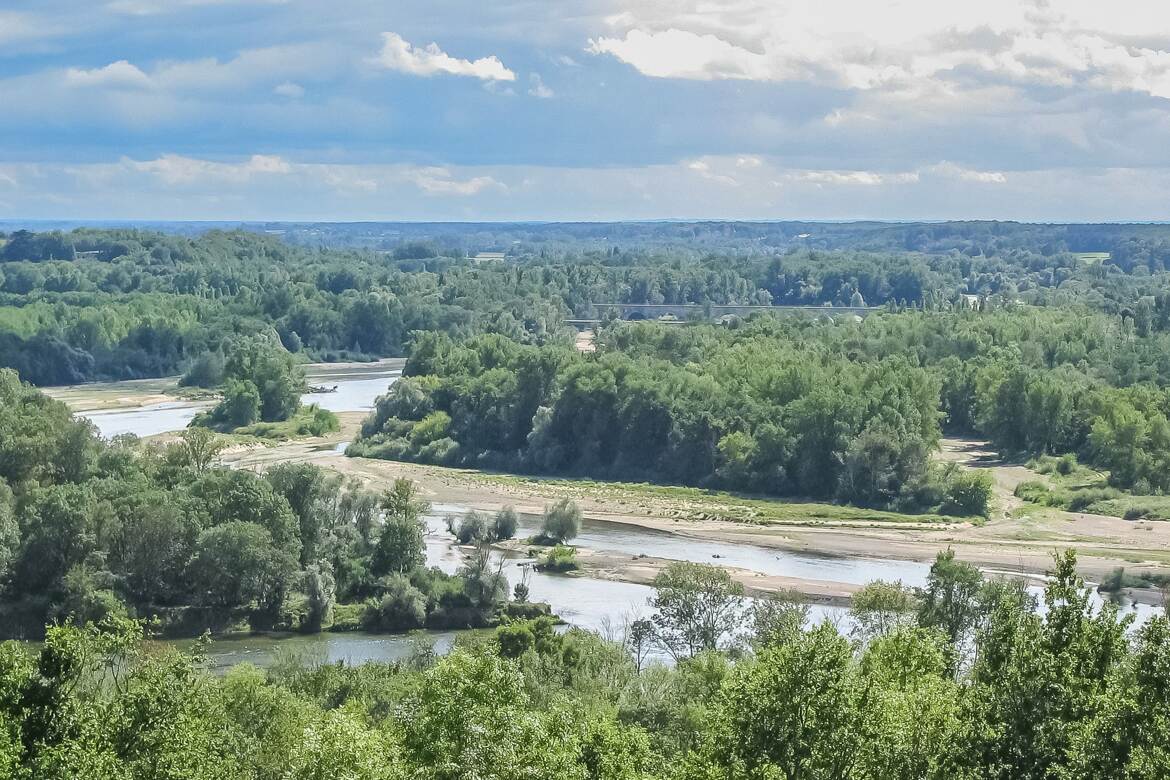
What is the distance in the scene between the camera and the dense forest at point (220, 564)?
58.5 metres

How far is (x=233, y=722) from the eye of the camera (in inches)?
1236

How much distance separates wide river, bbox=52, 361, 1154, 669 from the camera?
54.5m

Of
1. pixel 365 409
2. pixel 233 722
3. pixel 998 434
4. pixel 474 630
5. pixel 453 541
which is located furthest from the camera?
pixel 365 409

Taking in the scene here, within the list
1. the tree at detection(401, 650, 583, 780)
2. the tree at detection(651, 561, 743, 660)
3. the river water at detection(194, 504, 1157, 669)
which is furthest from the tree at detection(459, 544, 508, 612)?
the tree at detection(401, 650, 583, 780)

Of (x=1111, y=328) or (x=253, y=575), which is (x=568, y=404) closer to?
(x=253, y=575)

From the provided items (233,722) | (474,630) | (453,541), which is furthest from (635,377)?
(233,722)

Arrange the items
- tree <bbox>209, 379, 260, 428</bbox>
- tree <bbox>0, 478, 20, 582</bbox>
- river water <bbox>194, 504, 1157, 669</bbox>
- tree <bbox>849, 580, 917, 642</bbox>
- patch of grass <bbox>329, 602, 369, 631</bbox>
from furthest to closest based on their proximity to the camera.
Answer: tree <bbox>209, 379, 260, 428</bbox>
patch of grass <bbox>329, 602, 369, 631</bbox>
tree <bbox>0, 478, 20, 582</bbox>
river water <bbox>194, 504, 1157, 669</bbox>
tree <bbox>849, 580, 917, 642</bbox>

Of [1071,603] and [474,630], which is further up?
[1071,603]

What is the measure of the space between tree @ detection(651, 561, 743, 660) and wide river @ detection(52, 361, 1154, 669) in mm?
3365

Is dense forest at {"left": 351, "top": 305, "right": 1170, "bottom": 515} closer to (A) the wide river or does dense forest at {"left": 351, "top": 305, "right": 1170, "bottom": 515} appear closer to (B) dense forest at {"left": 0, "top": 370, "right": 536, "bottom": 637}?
(A) the wide river

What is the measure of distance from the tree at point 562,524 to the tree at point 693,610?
2440 centimetres

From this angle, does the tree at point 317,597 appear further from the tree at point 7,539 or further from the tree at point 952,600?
the tree at point 952,600

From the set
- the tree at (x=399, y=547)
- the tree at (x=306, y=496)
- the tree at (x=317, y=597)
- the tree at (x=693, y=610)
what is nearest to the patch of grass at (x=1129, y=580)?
the tree at (x=693, y=610)

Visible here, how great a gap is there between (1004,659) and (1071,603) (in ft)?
4.69
